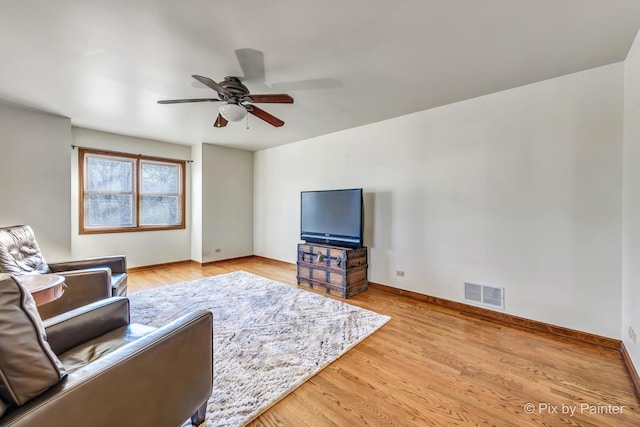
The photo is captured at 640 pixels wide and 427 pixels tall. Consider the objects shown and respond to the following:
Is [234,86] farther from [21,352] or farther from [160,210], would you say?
[160,210]

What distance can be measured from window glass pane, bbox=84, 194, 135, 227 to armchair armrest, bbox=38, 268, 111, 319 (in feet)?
8.90

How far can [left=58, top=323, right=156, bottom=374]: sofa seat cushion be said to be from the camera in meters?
1.31

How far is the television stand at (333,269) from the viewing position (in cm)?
365

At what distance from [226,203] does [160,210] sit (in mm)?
1254

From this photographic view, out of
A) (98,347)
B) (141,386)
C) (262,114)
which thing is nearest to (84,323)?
(98,347)

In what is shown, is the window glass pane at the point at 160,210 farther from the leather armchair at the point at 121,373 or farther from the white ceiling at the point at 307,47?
the leather armchair at the point at 121,373

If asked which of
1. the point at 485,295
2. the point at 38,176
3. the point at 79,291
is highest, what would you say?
the point at 38,176

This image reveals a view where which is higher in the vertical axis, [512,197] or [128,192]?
[128,192]

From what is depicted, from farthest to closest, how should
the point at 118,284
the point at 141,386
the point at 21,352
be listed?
the point at 118,284 → the point at 141,386 → the point at 21,352

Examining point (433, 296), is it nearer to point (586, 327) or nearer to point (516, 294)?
point (516, 294)

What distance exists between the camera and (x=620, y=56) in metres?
2.25

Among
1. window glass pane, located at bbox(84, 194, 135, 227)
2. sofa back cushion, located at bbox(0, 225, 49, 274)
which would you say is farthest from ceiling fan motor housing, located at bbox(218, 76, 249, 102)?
window glass pane, located at bbox(84, 194, 135, 227)

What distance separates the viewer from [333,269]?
375cm

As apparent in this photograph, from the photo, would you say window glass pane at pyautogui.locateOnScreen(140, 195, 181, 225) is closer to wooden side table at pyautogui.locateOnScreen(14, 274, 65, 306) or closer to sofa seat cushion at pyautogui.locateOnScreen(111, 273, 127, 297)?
sofa seat cushion at pyautogui.locateOnScreen(111, 273, 127, 297)
